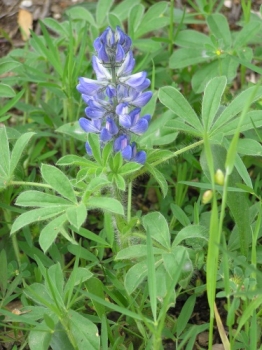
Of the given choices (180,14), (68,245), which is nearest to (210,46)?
(180,14)

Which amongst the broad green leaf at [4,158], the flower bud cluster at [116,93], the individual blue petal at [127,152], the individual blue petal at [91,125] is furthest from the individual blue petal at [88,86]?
the broad green leaf at [4,158]

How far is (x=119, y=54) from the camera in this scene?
2.08 metres

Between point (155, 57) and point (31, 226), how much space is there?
129cm

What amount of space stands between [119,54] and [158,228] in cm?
68

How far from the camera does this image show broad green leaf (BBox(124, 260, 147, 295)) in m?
2.14

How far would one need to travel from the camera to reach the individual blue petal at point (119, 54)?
208 cm

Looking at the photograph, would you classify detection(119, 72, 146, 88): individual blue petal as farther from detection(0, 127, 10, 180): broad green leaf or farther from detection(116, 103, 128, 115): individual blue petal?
detection(0, 127, 10, 180): broad green leaf

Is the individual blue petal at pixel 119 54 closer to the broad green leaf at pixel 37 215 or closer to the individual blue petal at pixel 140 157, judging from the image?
the individual blue petal at pixel 140 157

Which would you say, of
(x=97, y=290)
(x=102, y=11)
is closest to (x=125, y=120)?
(x=97, y=290)

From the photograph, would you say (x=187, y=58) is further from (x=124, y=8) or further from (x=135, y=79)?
(x=135, y=79)

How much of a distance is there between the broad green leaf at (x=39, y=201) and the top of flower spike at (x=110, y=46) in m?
0.52

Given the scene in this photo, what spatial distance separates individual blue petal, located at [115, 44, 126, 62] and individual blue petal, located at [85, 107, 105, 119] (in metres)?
0.20

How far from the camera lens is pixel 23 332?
2.49 m

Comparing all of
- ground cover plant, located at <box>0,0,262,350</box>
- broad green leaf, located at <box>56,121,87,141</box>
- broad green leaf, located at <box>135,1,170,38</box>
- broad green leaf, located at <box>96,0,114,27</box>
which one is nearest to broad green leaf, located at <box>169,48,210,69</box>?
ground cover plant, located at <box>0,0,262,350</box>
